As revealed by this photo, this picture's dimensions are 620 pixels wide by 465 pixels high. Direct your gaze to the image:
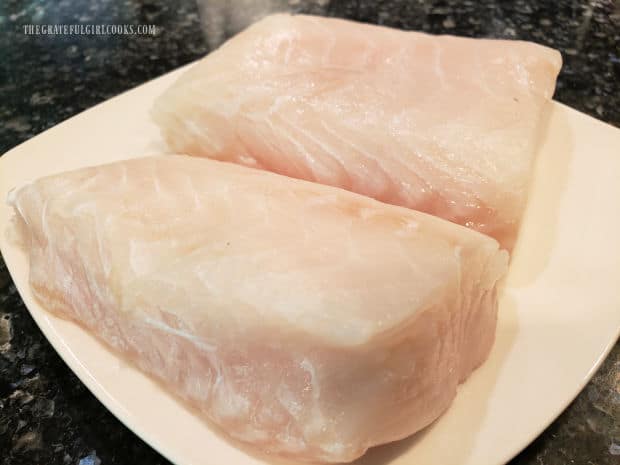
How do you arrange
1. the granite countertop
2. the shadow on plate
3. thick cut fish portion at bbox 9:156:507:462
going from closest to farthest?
thick cut fish portion at bbox 9:156:507:462 → the granite countertop → the shadow on plate

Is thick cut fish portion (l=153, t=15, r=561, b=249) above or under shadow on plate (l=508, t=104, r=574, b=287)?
above

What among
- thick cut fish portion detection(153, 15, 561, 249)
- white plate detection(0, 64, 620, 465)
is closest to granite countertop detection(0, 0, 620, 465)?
white plate detection(0, 64, 620, 465)

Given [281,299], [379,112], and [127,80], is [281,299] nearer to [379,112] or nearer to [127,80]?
[379,112]

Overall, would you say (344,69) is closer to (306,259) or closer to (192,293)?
(306,259)

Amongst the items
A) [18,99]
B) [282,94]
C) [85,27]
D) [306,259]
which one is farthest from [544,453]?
[85,27]

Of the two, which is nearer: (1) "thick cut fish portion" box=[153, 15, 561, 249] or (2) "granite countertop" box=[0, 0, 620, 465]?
(2) "granite countertop" box=[0, 0, 620, 465]

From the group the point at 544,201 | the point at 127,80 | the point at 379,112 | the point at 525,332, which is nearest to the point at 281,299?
the point at 525,332

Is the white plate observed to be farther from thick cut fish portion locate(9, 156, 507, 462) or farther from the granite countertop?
the granite countertop
